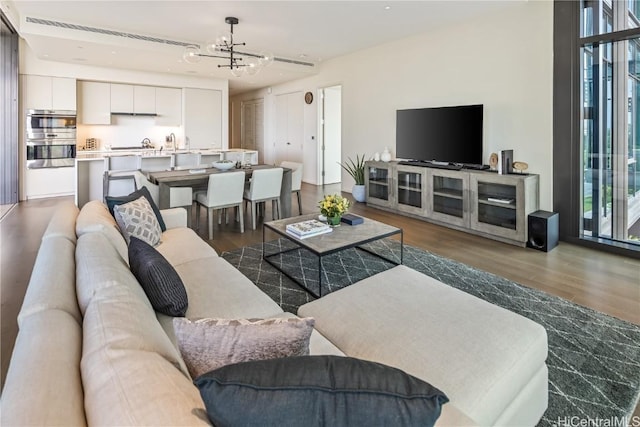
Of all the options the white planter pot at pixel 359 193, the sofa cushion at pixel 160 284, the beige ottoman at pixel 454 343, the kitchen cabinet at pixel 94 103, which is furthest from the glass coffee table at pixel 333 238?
the kitchen cabinet at pixel 94 103

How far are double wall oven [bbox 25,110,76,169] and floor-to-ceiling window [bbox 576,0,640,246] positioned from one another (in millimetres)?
8302

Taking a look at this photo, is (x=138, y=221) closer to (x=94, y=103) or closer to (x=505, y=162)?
(x=505, y=162)

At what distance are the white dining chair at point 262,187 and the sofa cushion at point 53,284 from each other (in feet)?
9.92

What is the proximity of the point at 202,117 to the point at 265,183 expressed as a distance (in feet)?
16.1

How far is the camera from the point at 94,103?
761 cm

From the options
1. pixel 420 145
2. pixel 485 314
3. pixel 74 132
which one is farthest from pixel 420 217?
pixel 74 132

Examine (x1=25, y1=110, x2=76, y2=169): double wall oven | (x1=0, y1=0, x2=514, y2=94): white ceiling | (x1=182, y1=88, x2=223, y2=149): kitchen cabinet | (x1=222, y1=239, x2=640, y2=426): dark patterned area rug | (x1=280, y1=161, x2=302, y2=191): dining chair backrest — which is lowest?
(x1=222, y1=239, x2=640, y2=426): dark patterned area rug

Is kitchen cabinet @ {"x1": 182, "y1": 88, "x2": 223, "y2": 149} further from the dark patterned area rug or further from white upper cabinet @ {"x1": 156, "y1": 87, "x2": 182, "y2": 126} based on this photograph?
the dark patterned area rug

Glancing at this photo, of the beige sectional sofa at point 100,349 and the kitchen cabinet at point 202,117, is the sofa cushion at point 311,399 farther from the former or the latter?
the kitchen cabinet at point 202,117

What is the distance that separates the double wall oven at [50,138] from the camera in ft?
22.3

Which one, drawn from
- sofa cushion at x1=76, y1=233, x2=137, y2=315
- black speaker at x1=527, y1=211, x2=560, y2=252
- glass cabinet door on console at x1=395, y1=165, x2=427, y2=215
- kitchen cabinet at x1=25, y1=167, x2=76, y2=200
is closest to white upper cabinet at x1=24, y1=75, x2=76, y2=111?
kitchen cabinet at x1=25, y1=167, x2=76, y2=200

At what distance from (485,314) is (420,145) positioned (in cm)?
405

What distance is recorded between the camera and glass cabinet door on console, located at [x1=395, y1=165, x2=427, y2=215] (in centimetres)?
523

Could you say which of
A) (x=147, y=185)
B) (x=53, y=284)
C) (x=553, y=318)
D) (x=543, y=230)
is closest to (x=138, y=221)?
(x=53, y=284)
